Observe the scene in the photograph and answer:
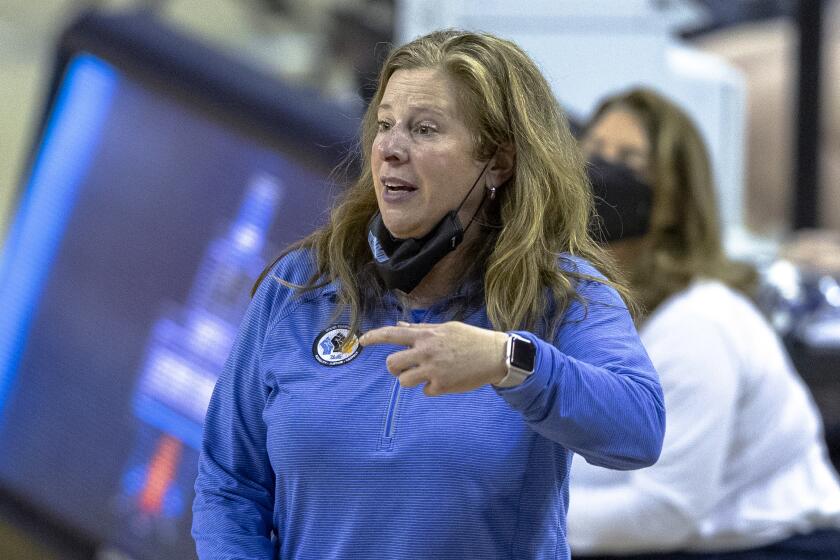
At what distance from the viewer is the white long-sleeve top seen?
1.87 m

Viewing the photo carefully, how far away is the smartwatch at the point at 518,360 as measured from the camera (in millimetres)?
1069

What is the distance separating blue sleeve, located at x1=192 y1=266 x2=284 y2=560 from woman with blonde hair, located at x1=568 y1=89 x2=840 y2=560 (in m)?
0.68

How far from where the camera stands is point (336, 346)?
4.20ft

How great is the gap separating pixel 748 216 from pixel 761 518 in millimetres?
2950

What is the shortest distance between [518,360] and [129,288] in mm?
1292

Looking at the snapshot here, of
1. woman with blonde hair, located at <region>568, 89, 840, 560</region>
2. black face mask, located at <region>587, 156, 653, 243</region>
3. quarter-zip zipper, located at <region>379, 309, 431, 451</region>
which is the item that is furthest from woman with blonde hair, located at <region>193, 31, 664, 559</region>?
black face mask, located at <region>587, 156, 653, 243</region>

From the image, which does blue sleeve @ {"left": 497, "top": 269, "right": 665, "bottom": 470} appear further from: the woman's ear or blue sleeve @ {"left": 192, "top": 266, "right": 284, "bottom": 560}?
blue sleeve @ {"left": 192, "top": 266, "right": 284, "bottom": 560}

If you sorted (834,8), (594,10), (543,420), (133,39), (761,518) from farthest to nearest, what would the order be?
1. (834,8)
2. (594,10)
3. (133,39)
4. (761,518)
5. (543,420)

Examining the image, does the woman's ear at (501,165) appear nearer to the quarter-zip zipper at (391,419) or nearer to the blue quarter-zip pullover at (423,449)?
the blue quarter-zip pullover at (423,449)

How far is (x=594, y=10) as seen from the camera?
3.07 metres

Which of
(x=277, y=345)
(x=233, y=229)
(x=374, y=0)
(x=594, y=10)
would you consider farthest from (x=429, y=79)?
(x=374, y=0)

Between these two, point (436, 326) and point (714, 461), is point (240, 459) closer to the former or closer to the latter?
point (436, 326)

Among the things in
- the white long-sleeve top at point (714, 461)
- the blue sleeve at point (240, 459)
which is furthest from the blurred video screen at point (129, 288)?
the blue sleeve at point (240, 459)

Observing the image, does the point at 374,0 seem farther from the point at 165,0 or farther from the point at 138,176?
the point at 138,176
